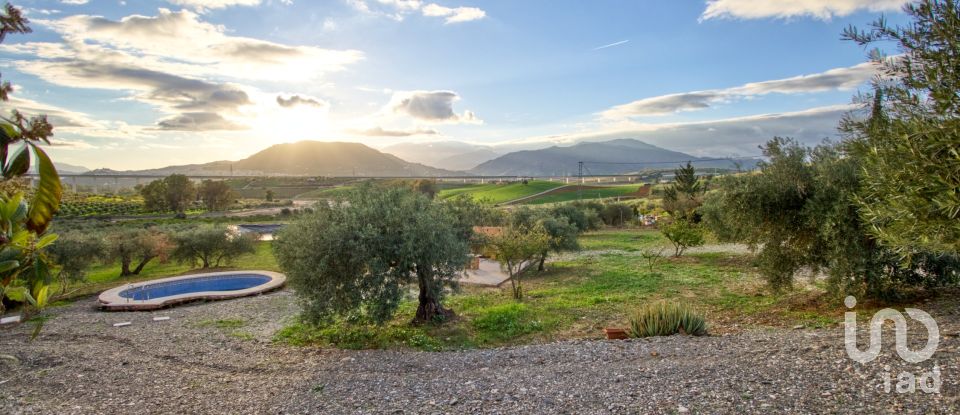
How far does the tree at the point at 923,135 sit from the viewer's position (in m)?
4.76

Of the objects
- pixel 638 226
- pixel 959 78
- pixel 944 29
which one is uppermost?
pixel 944 29

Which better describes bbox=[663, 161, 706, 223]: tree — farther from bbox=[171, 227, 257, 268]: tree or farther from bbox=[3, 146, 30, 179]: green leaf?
bbox=[3, 146, 30, 179]: green leaf

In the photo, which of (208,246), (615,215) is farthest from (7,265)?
(615,215)

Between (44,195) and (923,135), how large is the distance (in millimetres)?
6873

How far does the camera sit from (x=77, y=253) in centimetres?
2245

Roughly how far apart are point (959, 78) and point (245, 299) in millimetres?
21722

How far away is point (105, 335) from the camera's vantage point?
14.0m

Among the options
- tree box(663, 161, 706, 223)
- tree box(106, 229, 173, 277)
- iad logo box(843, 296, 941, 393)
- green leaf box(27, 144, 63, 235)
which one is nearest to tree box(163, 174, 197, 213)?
tree box(106, 229, 173, 277)

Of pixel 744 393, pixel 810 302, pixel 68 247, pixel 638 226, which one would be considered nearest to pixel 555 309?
pixel 810 302

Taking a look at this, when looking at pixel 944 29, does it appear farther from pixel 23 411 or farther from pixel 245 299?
pixel 245 299

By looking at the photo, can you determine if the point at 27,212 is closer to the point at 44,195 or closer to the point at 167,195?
the point at 44,195

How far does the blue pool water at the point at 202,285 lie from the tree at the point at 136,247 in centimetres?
427

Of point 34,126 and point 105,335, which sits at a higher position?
point 34,126

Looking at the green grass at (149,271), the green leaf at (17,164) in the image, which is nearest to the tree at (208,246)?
the green grass at (149,271)
